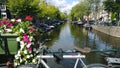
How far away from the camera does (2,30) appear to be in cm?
908

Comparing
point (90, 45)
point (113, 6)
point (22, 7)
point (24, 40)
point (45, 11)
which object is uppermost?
point (22, 7)

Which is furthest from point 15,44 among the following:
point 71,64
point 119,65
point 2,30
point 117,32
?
point 117,32

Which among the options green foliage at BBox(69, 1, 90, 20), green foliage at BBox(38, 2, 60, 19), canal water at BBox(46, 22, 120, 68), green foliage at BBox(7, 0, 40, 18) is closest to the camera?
canal water at BBox(46, 22, 120, 68)

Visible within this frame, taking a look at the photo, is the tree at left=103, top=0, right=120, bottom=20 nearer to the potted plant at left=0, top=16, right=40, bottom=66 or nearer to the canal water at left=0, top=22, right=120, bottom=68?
the canal water at left=0, top=22, right=120, bottom=68

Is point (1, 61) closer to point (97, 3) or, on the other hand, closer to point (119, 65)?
point (119, 65)

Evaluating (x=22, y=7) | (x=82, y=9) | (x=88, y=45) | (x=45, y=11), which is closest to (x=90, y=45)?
(x=88, y=45)

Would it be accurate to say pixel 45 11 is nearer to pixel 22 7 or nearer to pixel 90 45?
pixel 22 7

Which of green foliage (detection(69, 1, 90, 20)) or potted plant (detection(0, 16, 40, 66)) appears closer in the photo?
potted plant (detection(0, 16, 40, 66))

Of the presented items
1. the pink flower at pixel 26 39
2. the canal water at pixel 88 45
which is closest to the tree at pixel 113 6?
the canal water at pixel 88 45

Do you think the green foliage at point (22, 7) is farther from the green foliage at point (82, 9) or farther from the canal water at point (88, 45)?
the green foliage at point (82, 9)

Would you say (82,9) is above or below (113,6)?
below

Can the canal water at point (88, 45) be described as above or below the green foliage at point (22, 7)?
below

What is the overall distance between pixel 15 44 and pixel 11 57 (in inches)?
29.0

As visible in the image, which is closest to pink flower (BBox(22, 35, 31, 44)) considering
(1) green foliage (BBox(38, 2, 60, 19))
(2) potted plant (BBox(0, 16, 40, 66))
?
(2) potted plant (BBox(0, 16, 40, 66))
